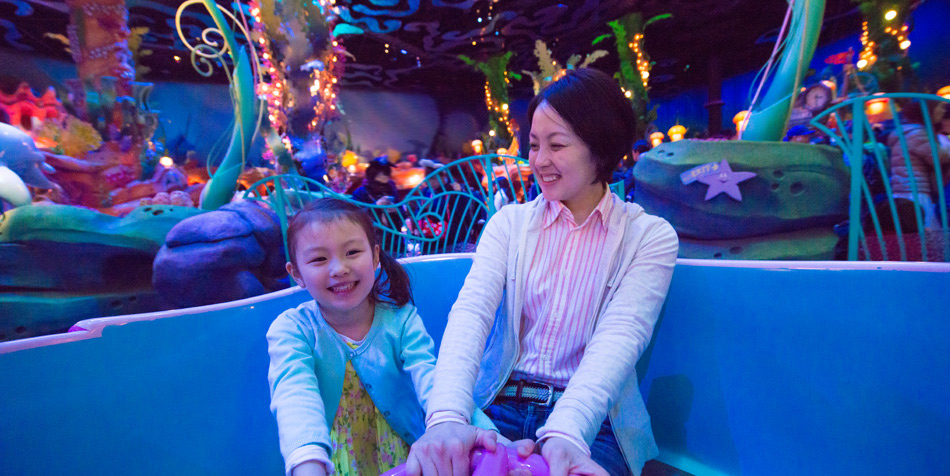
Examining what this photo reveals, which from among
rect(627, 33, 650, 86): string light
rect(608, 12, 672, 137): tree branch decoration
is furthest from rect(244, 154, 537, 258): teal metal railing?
rect(627, 33, 650, 86): string light

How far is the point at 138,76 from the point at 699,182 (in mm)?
5794

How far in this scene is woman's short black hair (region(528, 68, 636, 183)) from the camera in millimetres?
708

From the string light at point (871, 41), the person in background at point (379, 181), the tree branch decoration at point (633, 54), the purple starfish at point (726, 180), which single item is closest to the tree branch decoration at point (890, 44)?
the string light at point (871, 41)

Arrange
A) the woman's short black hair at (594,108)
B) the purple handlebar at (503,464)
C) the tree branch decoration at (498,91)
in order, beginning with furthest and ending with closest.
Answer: the tree branch decoration at (498,91) < the woman's short black hair at (594,108) < the purple handlebar at (503,464)

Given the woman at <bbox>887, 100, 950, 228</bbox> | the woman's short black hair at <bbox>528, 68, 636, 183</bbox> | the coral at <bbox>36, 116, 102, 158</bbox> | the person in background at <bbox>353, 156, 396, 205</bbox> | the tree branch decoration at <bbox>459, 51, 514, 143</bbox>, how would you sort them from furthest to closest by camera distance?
the tree branch decoration at <bbox>459, 51, 514, 143</bbox>
the coral at <bbox>36, 116, 102, 158</bbox>
the person in background at <bbox>353, 156, 396, 205</bbox>
the woman at <bbox>887, 100, 950, 228</bbox>
the woman's short black hair at <bbox>528, 68, 636, 183</bbox>

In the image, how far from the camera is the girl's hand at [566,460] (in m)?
0.49

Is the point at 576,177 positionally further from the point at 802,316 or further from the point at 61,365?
the point at 61,365

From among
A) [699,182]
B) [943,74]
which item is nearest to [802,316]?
[699,182]

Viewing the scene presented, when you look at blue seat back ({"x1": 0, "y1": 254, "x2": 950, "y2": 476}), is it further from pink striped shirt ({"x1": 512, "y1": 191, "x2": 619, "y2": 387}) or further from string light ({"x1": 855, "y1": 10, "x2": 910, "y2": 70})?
string light ({"x1": 855, "y1": 10, "x2": 910, "y2": 70})

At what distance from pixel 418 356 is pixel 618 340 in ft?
1.15

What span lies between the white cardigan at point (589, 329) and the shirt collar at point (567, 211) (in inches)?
0.5

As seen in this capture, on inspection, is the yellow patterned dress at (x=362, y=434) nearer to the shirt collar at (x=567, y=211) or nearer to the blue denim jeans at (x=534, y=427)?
the blue denim jeans at (x=534, y=427)

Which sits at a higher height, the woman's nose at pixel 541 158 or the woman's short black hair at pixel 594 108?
the woman's short black hair at pixel 594 108

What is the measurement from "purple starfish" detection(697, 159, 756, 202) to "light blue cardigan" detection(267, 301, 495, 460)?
5.44ft
